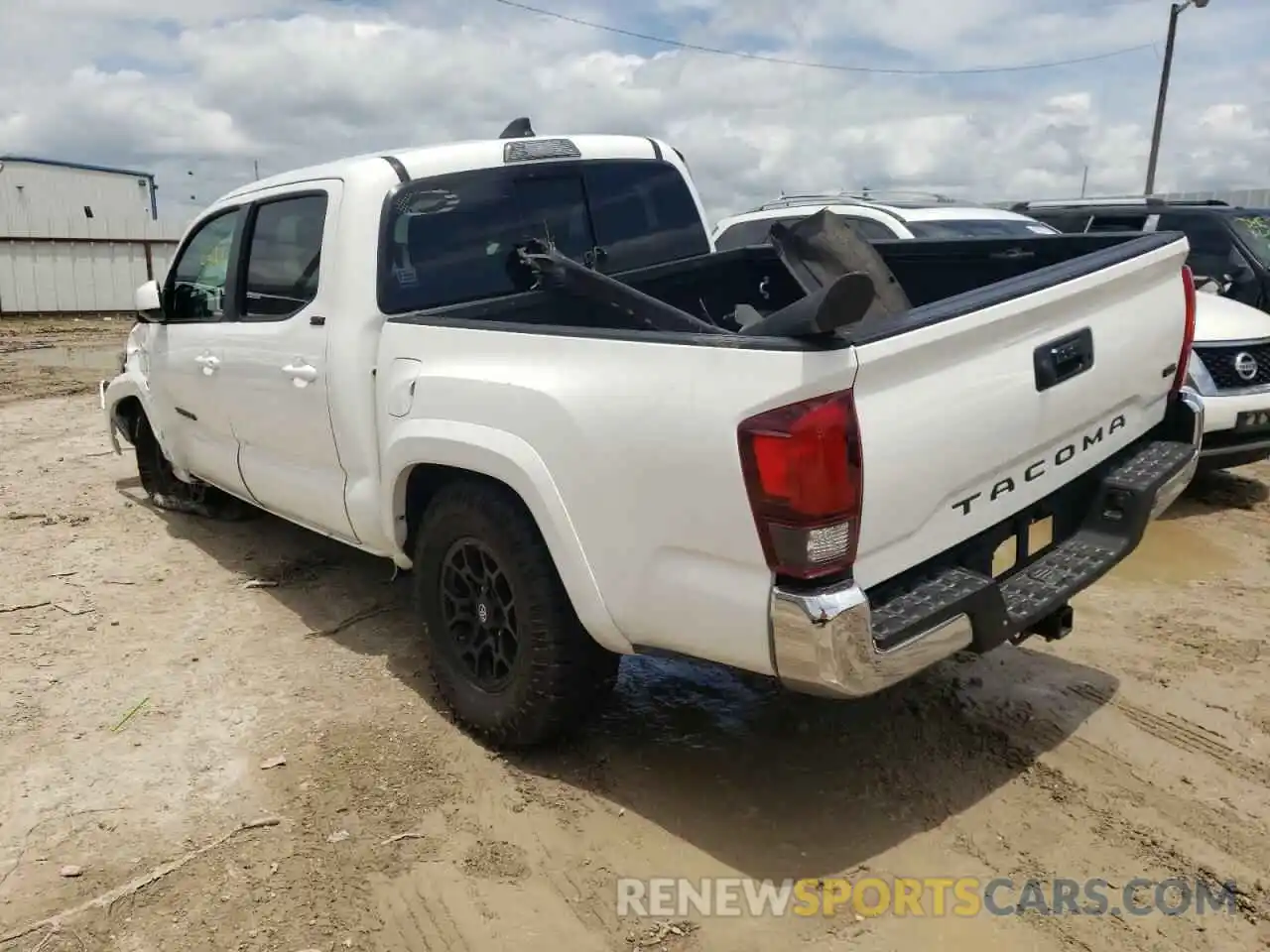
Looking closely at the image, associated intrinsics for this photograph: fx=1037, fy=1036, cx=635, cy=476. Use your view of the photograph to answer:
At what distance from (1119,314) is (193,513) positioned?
569 cm

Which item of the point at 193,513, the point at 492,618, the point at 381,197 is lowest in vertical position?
the point at 193,513

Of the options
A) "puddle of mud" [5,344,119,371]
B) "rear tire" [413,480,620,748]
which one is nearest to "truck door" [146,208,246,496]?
"rear tire" [413,480,620,748]

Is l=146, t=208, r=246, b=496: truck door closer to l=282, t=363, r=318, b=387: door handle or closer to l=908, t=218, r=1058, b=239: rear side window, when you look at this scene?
l=282, t=363, r=318, b=387: door handle

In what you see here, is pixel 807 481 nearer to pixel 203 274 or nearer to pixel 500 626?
pixel 500 626

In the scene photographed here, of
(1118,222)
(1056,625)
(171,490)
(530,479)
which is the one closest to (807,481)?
(530,479)

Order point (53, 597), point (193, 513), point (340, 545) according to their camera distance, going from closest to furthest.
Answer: point (53, 597) < point (340, 545) < point (193, 513)

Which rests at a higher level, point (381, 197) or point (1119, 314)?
point (381, 197)

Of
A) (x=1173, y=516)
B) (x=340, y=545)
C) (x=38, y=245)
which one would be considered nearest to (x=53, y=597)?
(x=340, y=545)

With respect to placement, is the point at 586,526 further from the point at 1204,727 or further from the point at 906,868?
the point at 1204,727

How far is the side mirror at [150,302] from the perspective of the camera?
18.1ft

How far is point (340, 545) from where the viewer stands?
6082 millimetres

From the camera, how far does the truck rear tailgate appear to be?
257 centimetres

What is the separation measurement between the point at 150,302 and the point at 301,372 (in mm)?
1904

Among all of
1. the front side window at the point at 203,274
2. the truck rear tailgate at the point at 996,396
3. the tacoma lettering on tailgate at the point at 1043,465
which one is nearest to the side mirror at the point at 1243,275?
the truck rear tailgate at the point at 996,396
